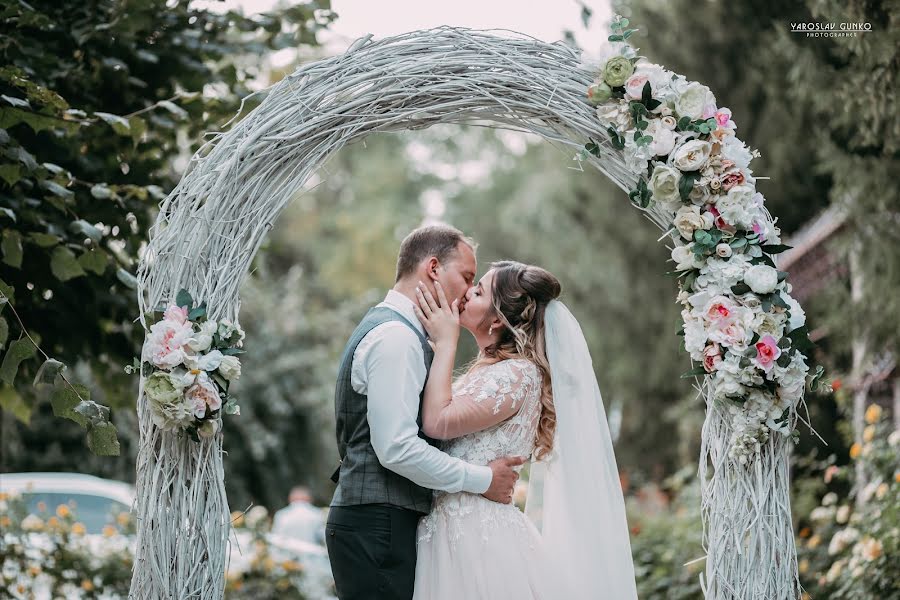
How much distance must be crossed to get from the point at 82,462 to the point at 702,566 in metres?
9.34

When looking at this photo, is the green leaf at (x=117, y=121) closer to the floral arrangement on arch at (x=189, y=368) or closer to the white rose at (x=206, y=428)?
the floral arrangement on arch at (x=189, y=368)

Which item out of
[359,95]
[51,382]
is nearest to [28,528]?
[51,382]

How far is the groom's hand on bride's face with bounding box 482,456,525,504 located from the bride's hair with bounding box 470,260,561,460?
0.27 metres

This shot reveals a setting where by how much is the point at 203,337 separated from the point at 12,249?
3.05 ft

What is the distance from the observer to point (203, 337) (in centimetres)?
295

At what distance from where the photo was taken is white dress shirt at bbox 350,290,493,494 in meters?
2.90

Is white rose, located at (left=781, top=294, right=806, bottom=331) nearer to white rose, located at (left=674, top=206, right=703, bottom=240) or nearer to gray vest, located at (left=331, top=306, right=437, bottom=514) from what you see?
white rose, located at (left=674, top=206, right=703, bottom=240)

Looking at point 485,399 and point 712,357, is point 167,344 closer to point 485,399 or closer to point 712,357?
point 485,399

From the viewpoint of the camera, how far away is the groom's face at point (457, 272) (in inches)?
130

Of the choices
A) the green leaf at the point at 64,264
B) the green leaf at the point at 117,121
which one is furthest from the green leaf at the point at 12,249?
the green leaf at the point at 117,121

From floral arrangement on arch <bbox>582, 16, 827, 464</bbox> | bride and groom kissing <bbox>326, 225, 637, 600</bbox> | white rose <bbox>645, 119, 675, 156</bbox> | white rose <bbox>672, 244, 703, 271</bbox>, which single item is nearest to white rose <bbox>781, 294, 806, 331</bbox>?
floral arrangement on arch <bbox>582, 16, 827, 464</bbox>

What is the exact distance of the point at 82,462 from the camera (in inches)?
482

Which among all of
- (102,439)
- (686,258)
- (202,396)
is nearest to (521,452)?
(686,258)

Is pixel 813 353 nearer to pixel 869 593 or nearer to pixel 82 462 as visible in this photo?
pixel 869 593
